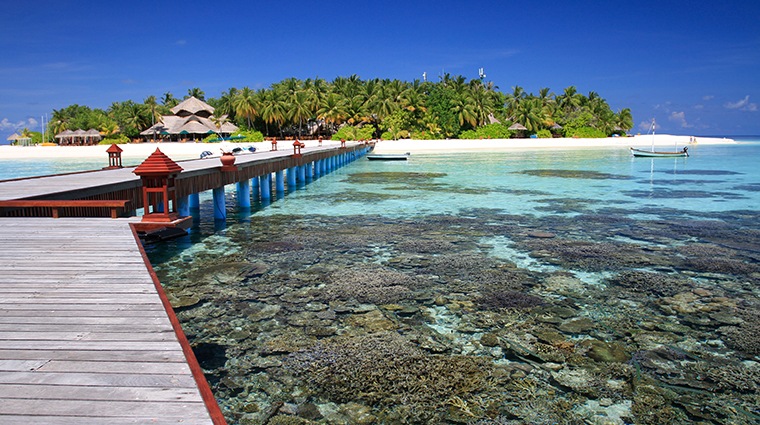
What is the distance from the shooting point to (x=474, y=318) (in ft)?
20.6

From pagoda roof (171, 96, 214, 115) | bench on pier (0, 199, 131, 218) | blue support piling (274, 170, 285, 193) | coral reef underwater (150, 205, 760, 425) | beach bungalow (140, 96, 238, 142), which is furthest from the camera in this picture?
pagoda roof (171, 96, 214, 115)

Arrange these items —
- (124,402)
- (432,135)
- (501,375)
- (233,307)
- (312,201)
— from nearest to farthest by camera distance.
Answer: (124,402), (501,375), (233,307), (312,201), (432,135)

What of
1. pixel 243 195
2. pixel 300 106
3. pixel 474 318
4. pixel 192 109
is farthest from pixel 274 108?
pixel 474 318

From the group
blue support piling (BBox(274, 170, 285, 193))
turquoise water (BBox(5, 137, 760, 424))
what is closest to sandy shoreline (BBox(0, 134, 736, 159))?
blue support piling (BBox(274, 170, 285, 193))

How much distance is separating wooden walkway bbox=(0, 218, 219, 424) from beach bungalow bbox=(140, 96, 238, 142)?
199 ft

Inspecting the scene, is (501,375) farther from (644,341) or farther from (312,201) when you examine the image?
(312,201)

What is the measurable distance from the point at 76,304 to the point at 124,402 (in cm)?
170

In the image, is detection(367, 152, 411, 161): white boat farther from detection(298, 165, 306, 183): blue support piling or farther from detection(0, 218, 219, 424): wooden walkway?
detection(0, 218, 219, 424): wooden walkway

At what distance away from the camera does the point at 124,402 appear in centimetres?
252

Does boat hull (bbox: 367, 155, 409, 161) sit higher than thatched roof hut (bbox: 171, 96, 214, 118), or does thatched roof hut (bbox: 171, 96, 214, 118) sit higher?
thatched roof hut (bbox: 171, 96, 214, 118)

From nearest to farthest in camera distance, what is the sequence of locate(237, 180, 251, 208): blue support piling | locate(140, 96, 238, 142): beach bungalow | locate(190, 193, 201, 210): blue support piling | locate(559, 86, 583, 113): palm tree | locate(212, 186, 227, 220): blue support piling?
1. locate(212, 186, 227, 220): blue support piling
2. locate(190, 193, 201, 210): blue support piling
3. locate(237, 180, 251, 208): blue support piling
4. locate(140, 96, 238, 142): beach bungalow
5. locate(559, 86, 583, 113): palm tree

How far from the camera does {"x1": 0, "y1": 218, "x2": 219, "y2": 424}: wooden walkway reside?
247cm

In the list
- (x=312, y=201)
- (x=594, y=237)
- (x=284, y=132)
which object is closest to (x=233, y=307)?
(x=594, y=237)

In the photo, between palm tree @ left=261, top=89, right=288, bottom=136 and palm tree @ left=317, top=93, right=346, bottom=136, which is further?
palm tree @ left=317, top=93, right=346, bottom=136
